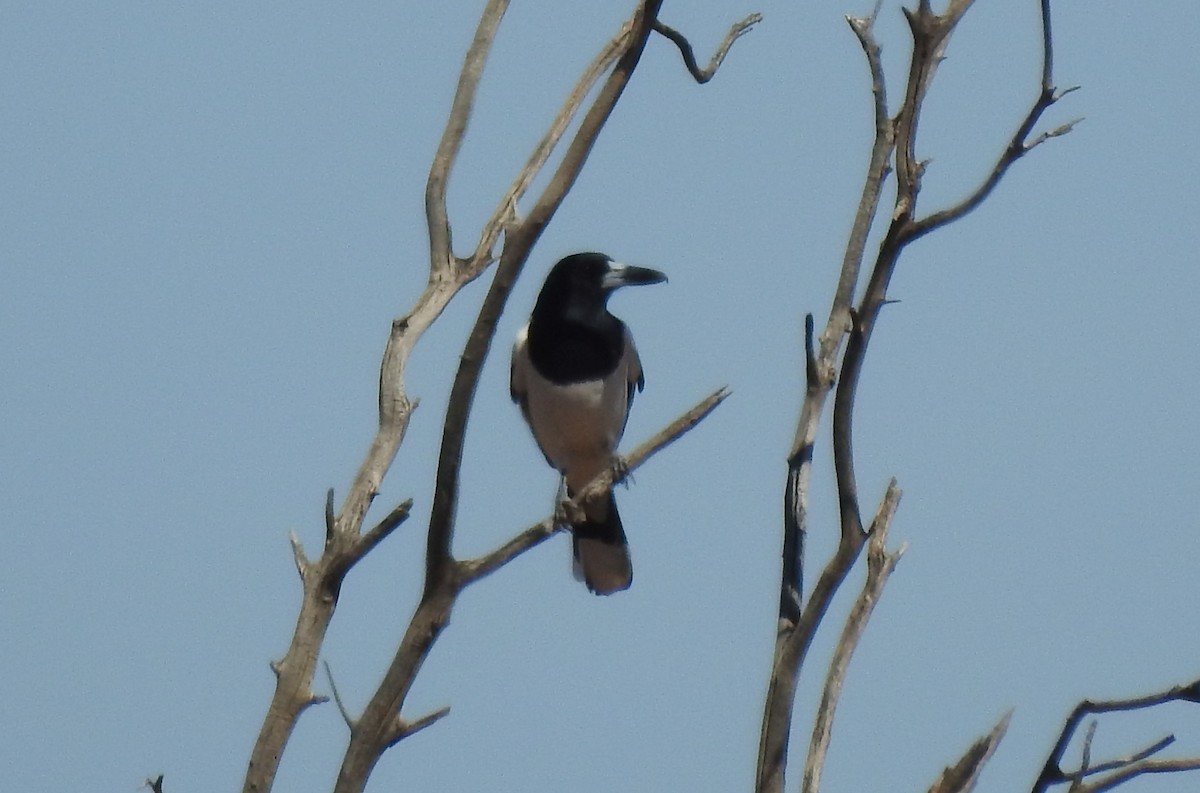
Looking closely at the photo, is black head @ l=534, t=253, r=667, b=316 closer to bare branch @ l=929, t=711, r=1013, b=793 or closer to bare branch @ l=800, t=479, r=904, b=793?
bare branch @ l=800, t=479, r=904, b=793

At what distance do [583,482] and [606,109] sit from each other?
3.29 metres

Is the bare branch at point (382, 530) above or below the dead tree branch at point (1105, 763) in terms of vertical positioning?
above

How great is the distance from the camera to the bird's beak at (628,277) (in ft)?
23.7

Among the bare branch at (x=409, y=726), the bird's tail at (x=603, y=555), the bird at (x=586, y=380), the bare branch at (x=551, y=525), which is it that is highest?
the bird at (x=586, y=380)

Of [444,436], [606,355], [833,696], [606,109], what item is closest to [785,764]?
[833,696]

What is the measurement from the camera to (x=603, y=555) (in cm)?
748

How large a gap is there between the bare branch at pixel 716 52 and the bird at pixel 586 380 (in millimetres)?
1824

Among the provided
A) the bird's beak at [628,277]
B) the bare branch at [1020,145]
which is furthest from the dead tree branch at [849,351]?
the bird's beak at [628,277]

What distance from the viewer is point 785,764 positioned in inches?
150

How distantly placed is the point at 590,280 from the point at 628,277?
16 centimetres

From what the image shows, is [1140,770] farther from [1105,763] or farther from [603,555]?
[603,555]

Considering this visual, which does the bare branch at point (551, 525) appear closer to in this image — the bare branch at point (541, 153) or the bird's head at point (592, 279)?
the bare branch at point (541, 153)

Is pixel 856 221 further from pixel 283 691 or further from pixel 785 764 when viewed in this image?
pixel 283 691

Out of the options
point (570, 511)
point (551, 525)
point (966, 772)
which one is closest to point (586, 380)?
point (570, 511)
